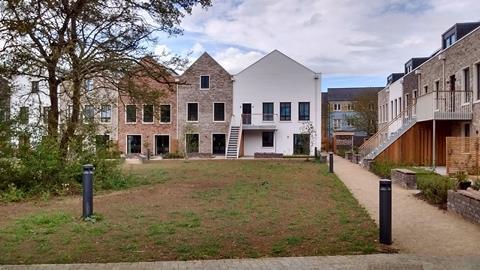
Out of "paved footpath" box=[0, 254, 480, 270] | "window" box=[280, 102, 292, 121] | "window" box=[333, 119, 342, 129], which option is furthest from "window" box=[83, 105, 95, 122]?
"window" box=[333, 119, 342, 129]

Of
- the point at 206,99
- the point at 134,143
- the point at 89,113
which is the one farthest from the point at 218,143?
the point at 89,113

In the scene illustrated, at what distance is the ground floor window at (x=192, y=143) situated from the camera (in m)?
46.6

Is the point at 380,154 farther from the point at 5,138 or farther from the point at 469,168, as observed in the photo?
the point at 5,138

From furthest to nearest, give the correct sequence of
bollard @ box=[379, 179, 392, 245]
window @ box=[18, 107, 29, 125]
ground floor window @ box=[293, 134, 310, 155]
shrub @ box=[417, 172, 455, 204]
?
ground floor window @ box=[293, 134, 310, 155]
window @ box=[18, 107, 29, 125]
shrub @ box=[417, 172, 455, 204]
bollard @ box=[379, 179, 392, 245]

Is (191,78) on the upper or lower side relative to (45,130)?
upper

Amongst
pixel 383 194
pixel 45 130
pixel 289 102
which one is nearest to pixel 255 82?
pixel 289 102

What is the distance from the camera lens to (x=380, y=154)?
25.5 m

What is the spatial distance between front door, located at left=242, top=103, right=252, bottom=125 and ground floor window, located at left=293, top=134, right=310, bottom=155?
443 cm

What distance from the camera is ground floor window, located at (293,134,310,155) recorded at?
4431 centimetres

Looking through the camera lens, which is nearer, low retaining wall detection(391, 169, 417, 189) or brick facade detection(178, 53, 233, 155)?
low retaining wall detection(391, 169, 417, 189)

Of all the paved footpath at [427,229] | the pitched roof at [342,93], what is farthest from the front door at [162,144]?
the pitched roof at [342,93]

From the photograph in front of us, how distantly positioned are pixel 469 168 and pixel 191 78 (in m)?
32.9

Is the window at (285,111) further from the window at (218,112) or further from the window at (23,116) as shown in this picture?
the window at (23,116)

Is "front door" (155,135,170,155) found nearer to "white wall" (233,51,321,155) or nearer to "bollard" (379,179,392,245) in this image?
"white wall" (233,51,321,155)
